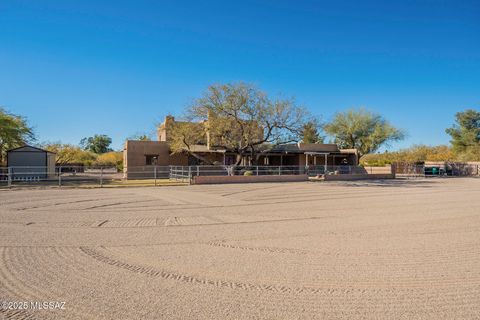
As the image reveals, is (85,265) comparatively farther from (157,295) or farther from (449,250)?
(449,250)

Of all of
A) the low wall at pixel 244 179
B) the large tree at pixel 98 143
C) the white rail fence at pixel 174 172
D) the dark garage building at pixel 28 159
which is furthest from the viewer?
the large tree at pixel 98 143

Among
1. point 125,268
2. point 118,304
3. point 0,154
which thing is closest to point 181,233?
point 125,268

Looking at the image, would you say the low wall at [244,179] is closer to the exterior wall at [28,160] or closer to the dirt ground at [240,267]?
the exterior wall at [28,160]

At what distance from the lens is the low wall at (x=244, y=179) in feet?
85.6

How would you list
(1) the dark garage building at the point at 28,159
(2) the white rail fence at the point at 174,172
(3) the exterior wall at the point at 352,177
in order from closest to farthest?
(2) the white rail fence at the point at 174,172 < (1) the dark garage building at the point at 28,159 < (3) the exterior wall at the point at 352,177

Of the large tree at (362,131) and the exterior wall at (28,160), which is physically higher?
the large tree at (362,131)

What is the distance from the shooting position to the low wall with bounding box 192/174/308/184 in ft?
85.6

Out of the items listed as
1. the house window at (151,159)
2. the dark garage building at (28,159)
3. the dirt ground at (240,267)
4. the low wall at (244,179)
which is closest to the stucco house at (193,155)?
the house window at (151,159)

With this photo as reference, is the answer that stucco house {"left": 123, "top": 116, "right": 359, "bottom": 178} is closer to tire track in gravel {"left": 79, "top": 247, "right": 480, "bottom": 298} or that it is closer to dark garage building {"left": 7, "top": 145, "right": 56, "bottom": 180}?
dark garage building {"left": 7, "top": 145, "right": 56, "bottom": 180}

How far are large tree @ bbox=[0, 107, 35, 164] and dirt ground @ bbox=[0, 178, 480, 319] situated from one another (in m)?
23.1

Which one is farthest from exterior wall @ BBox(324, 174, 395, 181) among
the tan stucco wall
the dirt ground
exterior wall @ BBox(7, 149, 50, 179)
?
Result: exterior wall @ BBox(7, 149, 50, 179)

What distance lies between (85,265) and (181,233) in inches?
109

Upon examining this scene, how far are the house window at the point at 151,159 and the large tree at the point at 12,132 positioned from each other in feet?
37.5

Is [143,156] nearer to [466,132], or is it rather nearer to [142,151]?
[142,151]
